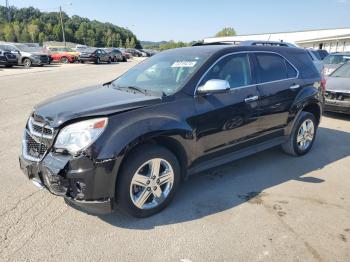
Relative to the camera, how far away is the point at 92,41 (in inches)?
4419

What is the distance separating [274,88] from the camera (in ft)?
16.1

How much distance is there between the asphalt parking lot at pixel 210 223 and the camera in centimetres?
309

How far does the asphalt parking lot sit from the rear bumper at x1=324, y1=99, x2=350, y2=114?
12.8 ft

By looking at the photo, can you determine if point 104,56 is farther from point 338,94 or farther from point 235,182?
point 235,182

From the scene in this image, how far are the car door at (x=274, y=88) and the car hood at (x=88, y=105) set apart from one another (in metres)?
1.76

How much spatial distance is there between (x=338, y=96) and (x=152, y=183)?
675cm

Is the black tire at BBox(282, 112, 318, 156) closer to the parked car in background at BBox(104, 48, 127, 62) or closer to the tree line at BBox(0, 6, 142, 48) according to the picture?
the parked car in background at BBox(104, 48, 127, 62)

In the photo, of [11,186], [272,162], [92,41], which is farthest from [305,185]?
[92,41]

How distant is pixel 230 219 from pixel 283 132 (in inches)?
83.7

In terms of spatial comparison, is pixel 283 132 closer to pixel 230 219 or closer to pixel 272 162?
pixel 272 162

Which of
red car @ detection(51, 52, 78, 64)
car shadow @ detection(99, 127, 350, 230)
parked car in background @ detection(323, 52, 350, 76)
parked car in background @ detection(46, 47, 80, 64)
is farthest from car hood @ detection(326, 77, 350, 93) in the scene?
red car @ detection(51, 52, 78, 64)

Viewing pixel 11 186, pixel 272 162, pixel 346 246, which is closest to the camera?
pixel 346 246

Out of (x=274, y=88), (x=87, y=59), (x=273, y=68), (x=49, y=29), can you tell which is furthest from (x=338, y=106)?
(x=49, y=29)

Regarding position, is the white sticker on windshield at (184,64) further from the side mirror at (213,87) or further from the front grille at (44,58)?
the front grille at (44,58)
